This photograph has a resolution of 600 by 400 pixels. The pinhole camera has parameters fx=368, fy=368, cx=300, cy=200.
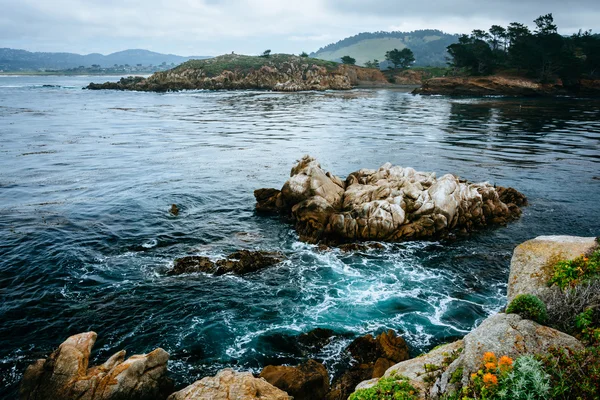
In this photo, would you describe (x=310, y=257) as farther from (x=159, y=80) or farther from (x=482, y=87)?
(x=159, y=80)

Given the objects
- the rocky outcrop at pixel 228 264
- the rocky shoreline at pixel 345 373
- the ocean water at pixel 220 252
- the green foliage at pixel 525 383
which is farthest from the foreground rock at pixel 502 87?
the green foliage at pixel 525 383

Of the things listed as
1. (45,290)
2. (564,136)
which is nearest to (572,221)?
(45,290)

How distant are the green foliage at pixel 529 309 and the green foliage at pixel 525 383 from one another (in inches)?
97.3

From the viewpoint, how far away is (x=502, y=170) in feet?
136

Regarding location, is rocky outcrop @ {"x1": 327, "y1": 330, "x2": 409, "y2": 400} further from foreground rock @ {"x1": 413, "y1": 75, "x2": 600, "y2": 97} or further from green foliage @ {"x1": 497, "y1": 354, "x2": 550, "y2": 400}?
foreground rock @ {"x1": 413, "y1": 75, "x2": 600, "y2": 97}

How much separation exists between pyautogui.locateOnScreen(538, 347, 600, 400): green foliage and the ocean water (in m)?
8.43

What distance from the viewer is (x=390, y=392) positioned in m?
9.41

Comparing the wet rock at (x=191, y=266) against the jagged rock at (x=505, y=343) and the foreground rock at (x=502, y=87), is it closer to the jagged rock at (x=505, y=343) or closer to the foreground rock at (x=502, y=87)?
the jagged rock at (x=505, y=343)

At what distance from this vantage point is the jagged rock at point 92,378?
11.4 m

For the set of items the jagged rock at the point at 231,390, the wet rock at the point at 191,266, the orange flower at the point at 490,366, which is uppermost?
the orange flower at the point at 490,366

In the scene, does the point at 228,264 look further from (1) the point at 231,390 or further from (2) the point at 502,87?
(2) the point at 502,87

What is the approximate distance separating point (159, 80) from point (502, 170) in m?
186

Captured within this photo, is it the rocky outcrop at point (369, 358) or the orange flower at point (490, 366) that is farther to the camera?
the rocky outcrop at point (369, 358)

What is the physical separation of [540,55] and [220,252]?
137585 millimetres
